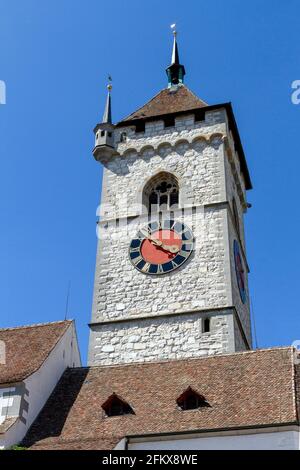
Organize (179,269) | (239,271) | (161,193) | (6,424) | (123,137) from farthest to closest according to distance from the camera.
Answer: (123,137), (161,193), (239,271), (179,269), (6,424)

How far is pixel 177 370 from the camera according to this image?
1711 cm

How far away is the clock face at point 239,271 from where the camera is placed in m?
22.7

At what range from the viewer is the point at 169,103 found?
26500mm

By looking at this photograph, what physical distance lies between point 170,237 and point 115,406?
7.16m

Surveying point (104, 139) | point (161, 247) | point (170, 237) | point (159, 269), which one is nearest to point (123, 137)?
point (104, 139)

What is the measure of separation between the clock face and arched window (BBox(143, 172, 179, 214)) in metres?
2.22

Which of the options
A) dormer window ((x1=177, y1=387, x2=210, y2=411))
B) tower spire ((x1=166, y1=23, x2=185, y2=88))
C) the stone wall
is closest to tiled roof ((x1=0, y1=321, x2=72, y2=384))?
the stone wall

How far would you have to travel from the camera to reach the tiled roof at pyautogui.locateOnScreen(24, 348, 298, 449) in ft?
48.3

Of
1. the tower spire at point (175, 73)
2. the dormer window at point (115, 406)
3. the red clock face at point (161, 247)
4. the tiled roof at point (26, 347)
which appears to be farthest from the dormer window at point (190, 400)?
the tower spire at point (175, 73)

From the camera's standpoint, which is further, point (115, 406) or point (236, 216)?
point (236, 216)

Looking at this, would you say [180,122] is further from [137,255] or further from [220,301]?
[220,301]

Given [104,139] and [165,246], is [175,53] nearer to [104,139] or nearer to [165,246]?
[104,139]

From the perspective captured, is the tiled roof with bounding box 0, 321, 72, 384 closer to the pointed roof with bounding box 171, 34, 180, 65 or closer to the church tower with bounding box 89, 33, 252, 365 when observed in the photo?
the church tower with bounding box 89, 33, 252, 365
